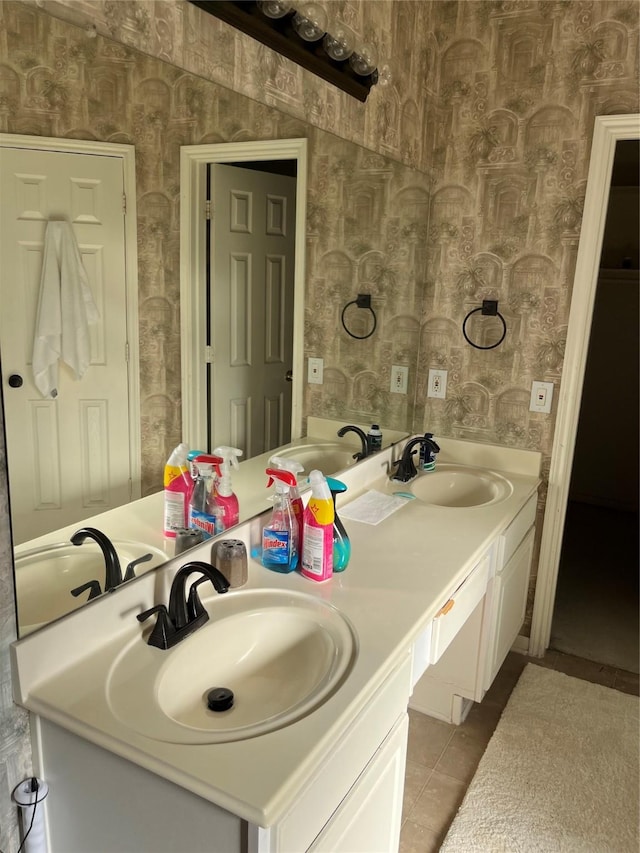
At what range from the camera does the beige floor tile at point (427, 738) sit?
2270 mm

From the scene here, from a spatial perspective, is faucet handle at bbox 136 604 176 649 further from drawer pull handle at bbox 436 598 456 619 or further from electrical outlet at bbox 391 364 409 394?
electrical outlet at bbox 391 364 409 394

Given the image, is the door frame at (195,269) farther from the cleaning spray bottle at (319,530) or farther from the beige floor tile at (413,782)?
the beige floor tile at (413,782)

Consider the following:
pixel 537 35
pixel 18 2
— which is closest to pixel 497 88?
pixel 537 35

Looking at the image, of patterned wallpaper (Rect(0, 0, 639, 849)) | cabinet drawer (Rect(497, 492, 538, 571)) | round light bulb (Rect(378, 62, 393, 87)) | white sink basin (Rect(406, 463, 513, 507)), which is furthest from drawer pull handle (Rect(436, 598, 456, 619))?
round light bulb (Rect(378, 62, 393, 87))

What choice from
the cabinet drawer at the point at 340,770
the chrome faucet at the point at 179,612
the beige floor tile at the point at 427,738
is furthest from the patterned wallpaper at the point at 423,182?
the beige floor tile at the point at 427,738

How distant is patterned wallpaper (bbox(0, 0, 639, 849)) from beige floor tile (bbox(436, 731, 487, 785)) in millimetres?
1116

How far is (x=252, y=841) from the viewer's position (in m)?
1.00

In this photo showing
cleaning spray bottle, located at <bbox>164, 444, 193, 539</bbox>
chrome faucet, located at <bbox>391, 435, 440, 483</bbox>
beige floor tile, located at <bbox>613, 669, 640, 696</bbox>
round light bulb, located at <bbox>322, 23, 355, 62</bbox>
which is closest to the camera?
cleaning spray bottle, located at <bbox>164, 444, 193, 539</bbox>

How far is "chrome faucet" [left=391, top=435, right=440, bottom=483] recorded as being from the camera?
2535 millimetres

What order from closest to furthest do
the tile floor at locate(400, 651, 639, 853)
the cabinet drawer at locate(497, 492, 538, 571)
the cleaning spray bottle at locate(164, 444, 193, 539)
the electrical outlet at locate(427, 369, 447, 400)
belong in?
the cleaning spray bottle at locate(164, 444, 193, 539), the tile floor at locate(400, 651, 639, 853), the cabinet drawer at locate(497, 492, 538, 571), the electrical outlet at locate(427, 369, 447, 400)

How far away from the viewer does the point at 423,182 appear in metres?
2.66

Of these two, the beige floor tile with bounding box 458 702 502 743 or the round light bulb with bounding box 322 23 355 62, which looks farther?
the beige floor tile with bounding box 458 702 502 743

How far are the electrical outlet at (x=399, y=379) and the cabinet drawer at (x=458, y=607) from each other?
818mm

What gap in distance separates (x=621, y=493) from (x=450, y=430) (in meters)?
2.43
